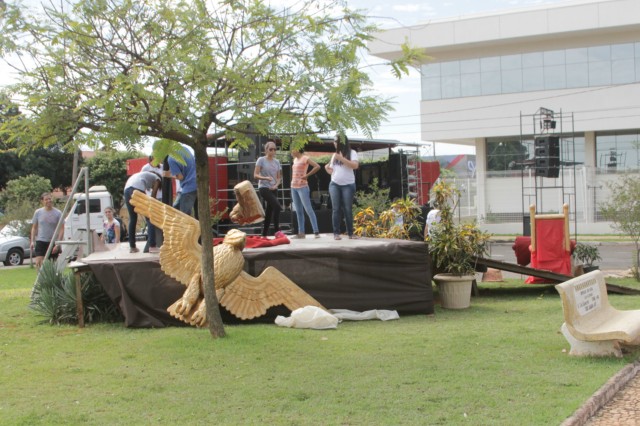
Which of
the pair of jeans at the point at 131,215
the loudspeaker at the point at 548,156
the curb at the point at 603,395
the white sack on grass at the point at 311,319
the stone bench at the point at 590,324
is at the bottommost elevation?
the curb at the point at 603,395

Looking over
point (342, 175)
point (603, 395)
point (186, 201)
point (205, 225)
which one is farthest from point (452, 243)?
point (603, 395)

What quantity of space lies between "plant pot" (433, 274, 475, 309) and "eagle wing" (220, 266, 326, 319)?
2008 millimetres

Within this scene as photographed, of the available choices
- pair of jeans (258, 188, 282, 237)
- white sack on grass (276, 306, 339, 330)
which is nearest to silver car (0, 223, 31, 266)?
pair of jeans (258, 188, 282, 237)

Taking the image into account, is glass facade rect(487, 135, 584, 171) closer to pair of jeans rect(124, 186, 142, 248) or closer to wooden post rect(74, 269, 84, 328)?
pair of jeans rect(124, 186, 142, 248)

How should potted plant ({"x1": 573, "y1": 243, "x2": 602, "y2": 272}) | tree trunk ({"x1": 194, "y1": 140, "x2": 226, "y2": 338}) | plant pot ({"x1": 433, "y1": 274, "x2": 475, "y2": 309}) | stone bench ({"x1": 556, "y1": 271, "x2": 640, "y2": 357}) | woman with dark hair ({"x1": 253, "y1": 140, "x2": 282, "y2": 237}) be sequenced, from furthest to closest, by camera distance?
1. potted plant ({"x1": 573, "y1": 243, "x2": 602, "y2": 272})
2. woman with dark hair ({"x1": 253, "y1": 140, "x2": 282, "y2": 237})
3. plant pot ({"x1": 433, "y1": 274, "x2": 475, "y2": 309})
4. tree trunk ({"x1": 194, "y1": 140, "x2": 226, "y2": 338})
5. stone bench ({"x1": 556, "y1": 271, "x2": 640, "y2": 357})

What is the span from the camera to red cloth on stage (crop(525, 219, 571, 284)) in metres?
12.1

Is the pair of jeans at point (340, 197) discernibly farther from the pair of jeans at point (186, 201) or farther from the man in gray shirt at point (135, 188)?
the man in gray shirt at point (135, 188)

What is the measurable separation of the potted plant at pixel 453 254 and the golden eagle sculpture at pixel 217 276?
206cm

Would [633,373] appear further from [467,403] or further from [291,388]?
[291,388]

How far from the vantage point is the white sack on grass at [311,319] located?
28.5 ft

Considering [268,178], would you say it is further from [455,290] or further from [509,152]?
[509,152]

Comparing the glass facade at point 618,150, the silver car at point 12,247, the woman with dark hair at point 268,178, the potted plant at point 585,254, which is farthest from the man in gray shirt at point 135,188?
the glass facade at point 618,150

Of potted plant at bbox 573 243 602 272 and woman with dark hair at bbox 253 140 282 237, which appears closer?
woman with dark hair at bbox 253 140 282 237

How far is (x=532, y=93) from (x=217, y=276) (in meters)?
29.0
